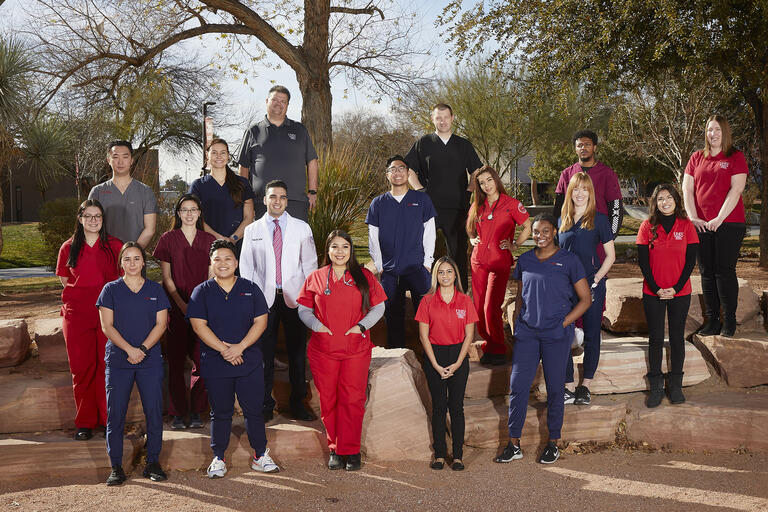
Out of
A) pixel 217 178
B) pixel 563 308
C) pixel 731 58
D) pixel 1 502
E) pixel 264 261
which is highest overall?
pixel 731 58

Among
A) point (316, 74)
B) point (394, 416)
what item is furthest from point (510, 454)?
point (316, 74)

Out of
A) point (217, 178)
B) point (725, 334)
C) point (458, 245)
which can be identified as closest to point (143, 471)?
point (217, 178)

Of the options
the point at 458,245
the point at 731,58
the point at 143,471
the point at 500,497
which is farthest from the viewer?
the point at 731,58

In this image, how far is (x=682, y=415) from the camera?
214 inches

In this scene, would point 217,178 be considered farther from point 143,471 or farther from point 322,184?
point 322,184

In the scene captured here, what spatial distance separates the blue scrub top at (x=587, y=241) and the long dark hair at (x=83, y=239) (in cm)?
337

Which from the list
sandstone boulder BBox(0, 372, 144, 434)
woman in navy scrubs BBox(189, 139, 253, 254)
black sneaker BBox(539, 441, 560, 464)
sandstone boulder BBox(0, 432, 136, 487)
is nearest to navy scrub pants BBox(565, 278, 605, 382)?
black sneaker BBox(539, 441, 560, 464)

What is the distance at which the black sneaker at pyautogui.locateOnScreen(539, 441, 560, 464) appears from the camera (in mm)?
4922

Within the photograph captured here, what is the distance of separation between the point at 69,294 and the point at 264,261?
1.45 m

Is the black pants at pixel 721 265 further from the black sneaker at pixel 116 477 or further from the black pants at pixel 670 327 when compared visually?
the black sneaker at pixel 116 477

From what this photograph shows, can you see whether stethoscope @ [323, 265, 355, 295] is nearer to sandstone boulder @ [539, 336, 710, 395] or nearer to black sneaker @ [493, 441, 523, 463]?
black sneaker @ [493, 441, 523, 463]

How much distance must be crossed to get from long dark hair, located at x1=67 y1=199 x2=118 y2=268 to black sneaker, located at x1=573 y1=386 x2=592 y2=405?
146 inches

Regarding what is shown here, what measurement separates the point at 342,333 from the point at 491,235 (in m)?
1.53

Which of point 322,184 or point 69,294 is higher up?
point 322,184
